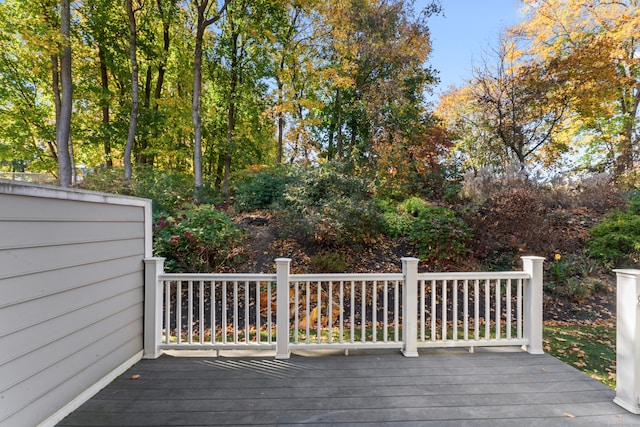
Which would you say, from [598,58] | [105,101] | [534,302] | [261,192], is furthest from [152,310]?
[598,58]

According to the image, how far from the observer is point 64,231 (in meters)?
2.10

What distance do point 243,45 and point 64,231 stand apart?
31.4 feet

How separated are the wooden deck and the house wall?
9.8 inches

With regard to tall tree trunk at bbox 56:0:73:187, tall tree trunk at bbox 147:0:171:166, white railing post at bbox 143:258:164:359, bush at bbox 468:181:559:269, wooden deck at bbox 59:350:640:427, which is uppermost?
tall tree trunk at bbox 147:0:171:166

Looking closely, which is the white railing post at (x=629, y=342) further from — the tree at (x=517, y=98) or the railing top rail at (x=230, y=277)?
the tree at (x=517, y=98)

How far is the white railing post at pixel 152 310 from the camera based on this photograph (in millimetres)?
2990

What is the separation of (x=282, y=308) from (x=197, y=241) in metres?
2.41

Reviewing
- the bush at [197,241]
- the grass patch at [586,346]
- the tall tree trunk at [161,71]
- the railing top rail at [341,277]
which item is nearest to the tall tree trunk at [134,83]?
the tall tree trunk at [161,71]

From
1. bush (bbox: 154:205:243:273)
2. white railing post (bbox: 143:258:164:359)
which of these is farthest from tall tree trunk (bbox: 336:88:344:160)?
white railing post (bbox: 143:258:164:359)

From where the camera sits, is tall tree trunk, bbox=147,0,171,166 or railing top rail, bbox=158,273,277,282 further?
tall tree trunk, bbox=147,0,171,166

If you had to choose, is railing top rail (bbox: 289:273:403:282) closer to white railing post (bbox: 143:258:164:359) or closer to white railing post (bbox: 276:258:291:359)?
white railing post (bbox: 276:258:291:359)

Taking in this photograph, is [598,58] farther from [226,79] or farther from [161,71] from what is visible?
[161,71]

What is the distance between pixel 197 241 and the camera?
4.71 m

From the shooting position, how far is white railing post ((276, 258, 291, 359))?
9.55 feet
